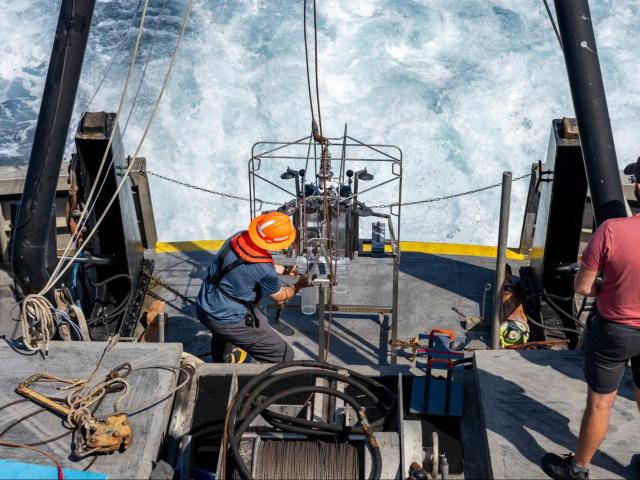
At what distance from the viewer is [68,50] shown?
19.1 ft

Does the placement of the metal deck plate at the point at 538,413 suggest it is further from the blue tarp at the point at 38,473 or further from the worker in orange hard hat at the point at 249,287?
the blue tarp at the point at 38,473

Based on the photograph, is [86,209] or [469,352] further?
[469,352]

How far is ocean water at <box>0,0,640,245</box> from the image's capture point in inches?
538

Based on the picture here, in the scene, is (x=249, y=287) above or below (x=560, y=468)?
above

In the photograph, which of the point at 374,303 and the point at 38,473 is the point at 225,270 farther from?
the point at 374,303

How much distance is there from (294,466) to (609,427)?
5.92 feet

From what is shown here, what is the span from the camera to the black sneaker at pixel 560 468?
4.29 meters

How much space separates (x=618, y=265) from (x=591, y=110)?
184 centimetres

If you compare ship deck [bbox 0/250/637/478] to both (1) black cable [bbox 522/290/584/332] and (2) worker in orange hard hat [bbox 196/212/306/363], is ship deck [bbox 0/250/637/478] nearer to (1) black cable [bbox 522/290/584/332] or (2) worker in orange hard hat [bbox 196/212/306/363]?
(2) worker in orange hard hat [bbox 196/212/306/363]

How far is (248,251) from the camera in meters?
5.51

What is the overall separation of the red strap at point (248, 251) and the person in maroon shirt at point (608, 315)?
86.6 inches

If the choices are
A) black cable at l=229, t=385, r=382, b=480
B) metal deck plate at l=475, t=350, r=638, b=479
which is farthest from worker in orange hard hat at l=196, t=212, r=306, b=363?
metal deck plate at l=475, t=350, r=638, b=479

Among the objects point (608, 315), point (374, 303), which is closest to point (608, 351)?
point (608, 315)

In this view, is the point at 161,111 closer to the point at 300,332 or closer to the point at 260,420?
the point at 300,332
